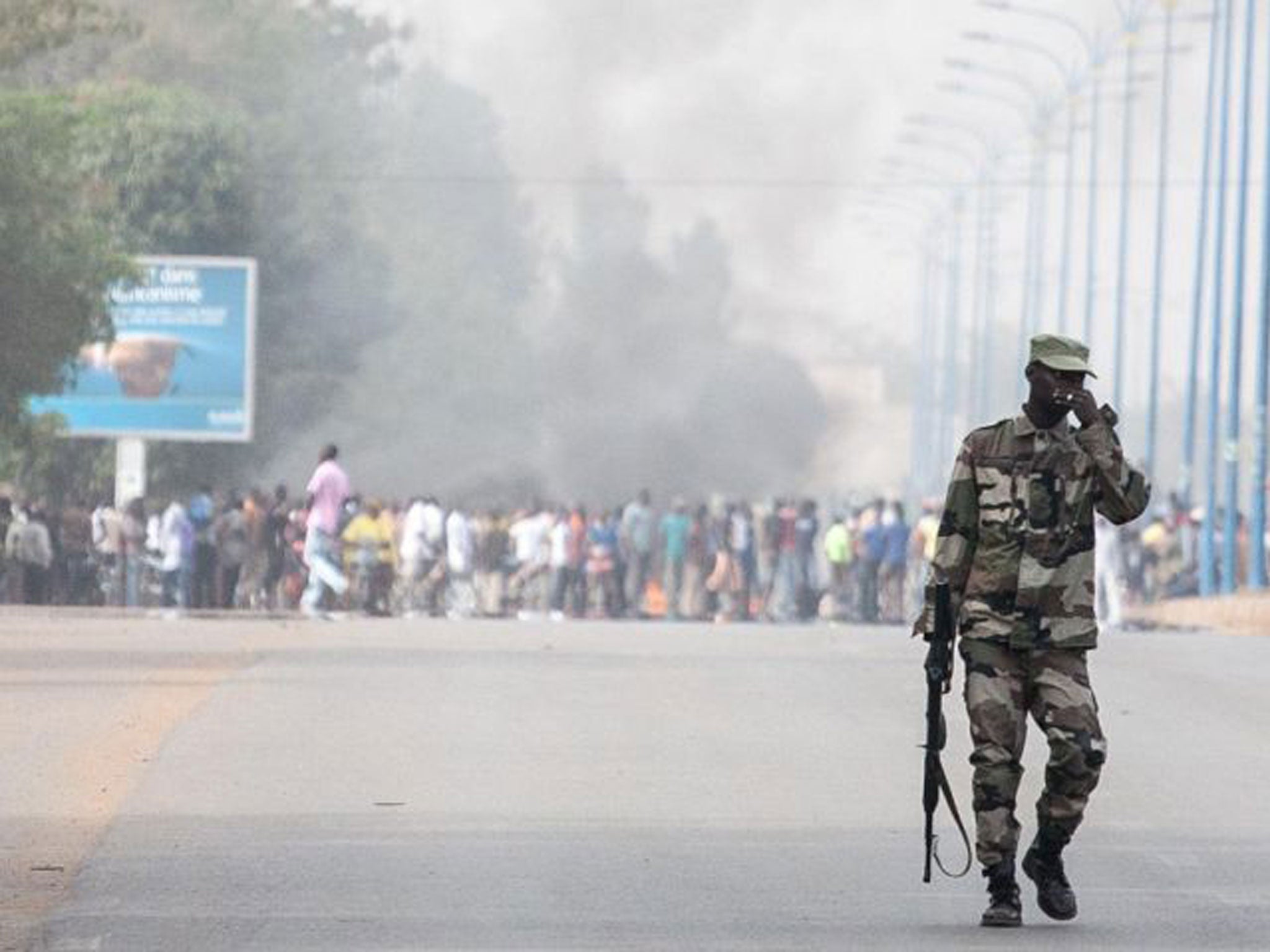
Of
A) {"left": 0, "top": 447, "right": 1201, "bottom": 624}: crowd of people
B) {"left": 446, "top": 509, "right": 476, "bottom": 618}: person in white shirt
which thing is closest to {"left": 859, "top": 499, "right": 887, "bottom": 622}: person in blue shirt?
{"left": 0, "top": 447, "right": 1201, "bottom": 624}: crowd of people

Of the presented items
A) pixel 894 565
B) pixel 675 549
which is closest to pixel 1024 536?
pixel 894 565

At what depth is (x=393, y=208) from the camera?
101m

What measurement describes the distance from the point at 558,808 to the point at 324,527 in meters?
22.0

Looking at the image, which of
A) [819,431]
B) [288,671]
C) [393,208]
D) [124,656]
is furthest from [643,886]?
[819,431]

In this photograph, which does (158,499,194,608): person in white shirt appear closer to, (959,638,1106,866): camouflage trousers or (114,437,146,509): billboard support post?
(114,437,146,509): billboard support post

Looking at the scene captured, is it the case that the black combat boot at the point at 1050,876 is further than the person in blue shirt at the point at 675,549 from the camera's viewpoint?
No

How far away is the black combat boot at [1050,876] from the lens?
1096 centimetres

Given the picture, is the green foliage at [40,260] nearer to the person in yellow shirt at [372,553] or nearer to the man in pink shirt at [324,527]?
the person in yellow shirt at [372,553]

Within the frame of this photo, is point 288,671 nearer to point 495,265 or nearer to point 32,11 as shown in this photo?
point 32,11

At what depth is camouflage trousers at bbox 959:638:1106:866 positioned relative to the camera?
11.0 metres

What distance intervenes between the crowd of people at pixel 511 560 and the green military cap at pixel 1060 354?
31486mm

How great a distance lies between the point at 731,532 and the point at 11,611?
457 inches

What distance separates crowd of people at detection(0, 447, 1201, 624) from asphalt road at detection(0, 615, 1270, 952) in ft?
60.3

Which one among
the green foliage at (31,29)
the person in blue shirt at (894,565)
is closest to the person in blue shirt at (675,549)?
the person in blue shirt at (894,565)
